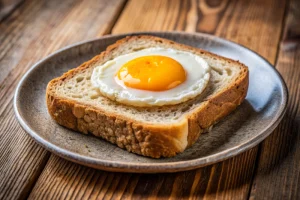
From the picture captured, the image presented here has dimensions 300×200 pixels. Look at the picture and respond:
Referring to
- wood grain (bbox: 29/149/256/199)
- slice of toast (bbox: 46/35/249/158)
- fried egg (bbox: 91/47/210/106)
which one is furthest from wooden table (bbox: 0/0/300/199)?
fried egg (bbox: 91/47/210/106)

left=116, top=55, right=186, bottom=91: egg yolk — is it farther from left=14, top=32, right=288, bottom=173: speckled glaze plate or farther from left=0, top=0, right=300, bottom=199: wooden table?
left=0, top=0, right=300, bottom=199: wooden table

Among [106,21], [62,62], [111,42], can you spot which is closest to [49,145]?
[62,62]

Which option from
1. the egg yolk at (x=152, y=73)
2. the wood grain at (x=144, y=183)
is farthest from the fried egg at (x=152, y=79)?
the wood grain at (x=144, y=183)

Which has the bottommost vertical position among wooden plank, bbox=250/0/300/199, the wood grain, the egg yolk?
wooden plank, bbox=250/0/300/199

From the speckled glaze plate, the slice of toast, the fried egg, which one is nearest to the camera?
the speckled glaze plate

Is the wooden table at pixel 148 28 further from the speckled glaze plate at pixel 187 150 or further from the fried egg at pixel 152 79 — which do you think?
the fried egg at pixel 152 79

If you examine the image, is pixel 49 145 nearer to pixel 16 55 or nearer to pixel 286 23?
pixel 16 55
